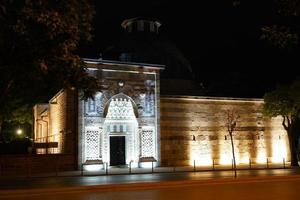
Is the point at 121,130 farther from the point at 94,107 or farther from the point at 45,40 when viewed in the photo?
the point at 45,40

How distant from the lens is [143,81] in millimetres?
37906

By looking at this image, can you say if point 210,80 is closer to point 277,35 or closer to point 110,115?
point 110,115

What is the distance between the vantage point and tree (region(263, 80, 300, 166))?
37.3m

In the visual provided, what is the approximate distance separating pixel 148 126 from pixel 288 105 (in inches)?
469

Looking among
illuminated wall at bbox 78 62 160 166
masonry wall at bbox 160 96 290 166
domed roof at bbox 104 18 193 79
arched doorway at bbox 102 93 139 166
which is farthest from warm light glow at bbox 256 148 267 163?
domed roof at bbox 104 18 193 79

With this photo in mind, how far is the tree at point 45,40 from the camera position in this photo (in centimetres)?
1541

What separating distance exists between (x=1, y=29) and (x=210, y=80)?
5072cm

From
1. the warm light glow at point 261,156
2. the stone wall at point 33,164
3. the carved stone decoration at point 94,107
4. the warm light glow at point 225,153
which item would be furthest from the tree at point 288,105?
the stone wall at point 33,164

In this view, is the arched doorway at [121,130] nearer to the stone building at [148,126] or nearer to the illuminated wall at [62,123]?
the stone building at [148,126]

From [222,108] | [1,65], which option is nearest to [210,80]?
[222,108]

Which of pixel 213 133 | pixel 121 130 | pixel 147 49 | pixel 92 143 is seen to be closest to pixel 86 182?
pixel 92 143

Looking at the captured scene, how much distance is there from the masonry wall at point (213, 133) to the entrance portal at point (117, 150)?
11.3 ft

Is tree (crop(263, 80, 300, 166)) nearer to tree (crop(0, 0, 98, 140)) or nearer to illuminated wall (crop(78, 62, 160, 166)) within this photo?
illuminated wall (crop(78, 62, 160, 166))

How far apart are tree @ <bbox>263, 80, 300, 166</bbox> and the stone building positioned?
3624 millimetres
